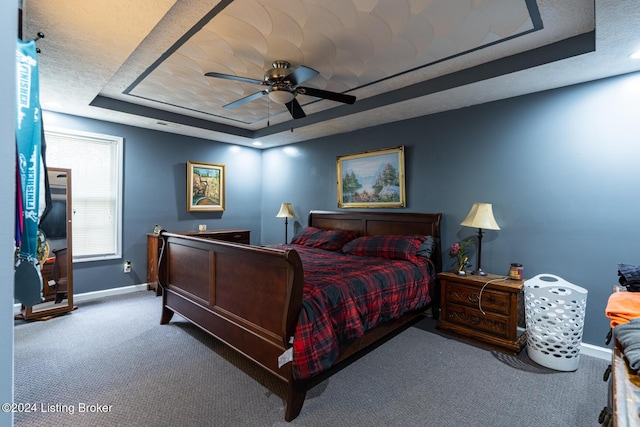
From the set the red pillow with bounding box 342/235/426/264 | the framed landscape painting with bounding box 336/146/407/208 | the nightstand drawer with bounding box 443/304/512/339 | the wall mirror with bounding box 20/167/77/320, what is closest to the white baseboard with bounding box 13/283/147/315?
the wall mirror with bounding box 20/167/77/320

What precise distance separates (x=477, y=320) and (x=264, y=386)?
2.10m

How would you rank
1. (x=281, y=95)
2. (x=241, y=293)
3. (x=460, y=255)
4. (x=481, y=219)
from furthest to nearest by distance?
(x=460, y=255), (x=481, y=219), (x=281, y=95), (x=241, y=293)

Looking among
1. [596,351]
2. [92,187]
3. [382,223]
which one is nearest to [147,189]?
[92,187]

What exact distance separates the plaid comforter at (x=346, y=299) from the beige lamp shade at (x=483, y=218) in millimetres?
683

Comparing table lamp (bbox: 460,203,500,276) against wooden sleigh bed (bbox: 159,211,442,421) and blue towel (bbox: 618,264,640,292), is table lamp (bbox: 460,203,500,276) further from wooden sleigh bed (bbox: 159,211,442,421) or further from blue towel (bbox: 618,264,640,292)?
blue towel (bbox: 618,264,640,292)

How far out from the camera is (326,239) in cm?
434

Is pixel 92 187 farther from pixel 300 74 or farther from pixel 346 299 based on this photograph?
pixel 346 299

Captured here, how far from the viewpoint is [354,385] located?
7.36 feet

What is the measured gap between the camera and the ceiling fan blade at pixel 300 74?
2.39 m

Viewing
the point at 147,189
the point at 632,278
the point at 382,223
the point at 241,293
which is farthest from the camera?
the point at 147,189

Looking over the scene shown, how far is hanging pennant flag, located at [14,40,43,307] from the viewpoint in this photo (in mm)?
1172

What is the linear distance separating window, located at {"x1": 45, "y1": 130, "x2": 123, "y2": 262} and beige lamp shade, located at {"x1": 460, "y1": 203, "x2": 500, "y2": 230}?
4.62 metres

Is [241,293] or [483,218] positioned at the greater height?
[483,218]

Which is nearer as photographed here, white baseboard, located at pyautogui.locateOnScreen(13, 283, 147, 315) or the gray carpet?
the gray carpet
